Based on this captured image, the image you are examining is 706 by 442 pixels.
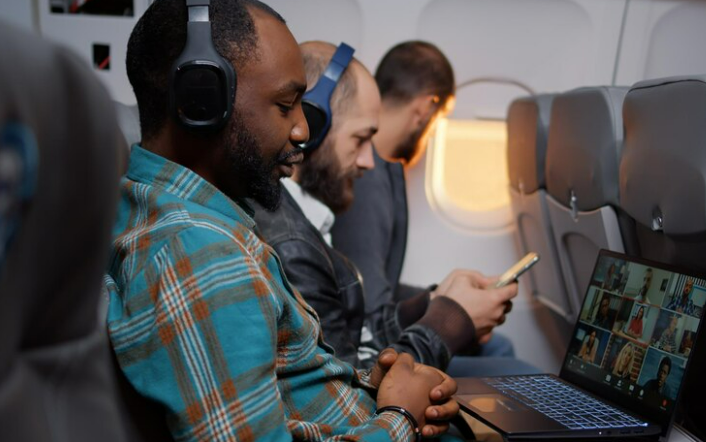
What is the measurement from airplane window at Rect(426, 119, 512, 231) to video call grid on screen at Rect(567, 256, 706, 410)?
1.29 m

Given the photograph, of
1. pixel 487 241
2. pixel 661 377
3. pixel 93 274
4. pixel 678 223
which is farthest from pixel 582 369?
pixel 487 241

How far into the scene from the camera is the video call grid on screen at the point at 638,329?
1159 mm

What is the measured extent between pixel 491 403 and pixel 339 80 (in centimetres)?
84

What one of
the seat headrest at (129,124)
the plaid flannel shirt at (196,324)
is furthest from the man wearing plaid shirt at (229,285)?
the seat headrest at (129,124)

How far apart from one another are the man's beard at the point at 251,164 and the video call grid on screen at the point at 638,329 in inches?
27.0

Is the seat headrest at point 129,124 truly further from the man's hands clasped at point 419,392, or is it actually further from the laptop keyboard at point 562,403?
the laptop keyboard at point 562,403

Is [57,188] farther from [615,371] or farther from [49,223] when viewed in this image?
[615,371]

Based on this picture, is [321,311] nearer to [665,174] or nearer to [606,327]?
[606,327]

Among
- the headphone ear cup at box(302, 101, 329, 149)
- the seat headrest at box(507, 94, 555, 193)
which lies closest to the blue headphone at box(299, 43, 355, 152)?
the headphone ear cup at box(302, 101, 329, 149)

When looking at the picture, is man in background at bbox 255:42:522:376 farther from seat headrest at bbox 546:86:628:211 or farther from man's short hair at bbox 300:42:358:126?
seat headrest at bbox 546:86:628:211

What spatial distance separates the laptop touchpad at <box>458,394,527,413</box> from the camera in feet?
4.05

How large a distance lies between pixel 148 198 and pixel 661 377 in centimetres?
87

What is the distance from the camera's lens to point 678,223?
46.1 inches

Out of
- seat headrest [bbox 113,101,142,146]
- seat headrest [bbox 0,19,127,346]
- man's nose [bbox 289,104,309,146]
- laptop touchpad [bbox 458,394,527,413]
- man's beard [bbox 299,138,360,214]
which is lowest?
laptop touchpad [bbox 458,394,527,413]
